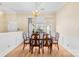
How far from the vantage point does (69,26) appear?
5328 millimetres

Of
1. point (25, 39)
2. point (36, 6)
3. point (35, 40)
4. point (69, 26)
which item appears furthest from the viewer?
point (25, 39)

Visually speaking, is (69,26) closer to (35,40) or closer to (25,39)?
(35,40)

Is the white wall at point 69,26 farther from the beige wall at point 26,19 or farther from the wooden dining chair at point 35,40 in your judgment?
the wooden dining chair at point 35,40

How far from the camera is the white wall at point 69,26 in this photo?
15.2ft

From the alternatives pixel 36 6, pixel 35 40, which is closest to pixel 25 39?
pixel 35 40

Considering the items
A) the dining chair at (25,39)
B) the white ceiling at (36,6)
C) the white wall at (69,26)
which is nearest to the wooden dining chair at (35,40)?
the dining chair at (25,39)

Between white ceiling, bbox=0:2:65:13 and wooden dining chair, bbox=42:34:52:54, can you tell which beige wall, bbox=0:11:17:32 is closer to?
white ceiling, bbox=0:2:65:13

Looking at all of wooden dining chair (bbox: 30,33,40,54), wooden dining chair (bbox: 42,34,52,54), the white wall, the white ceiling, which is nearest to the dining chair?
wooden dining chair (bbox: 30,33,40,54)

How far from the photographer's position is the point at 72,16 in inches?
199

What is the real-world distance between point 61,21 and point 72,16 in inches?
35.8

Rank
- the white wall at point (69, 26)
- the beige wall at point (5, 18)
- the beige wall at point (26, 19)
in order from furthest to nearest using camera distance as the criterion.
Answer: the beige wall at point (5, 18) < the beige wall at point (26, 19) < the white wall at point (69, 26)

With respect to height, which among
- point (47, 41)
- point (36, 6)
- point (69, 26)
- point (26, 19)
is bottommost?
point (47, 41)

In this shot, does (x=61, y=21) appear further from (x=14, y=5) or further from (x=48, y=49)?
(x=14, y=5)

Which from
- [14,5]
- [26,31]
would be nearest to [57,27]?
[26,31]
